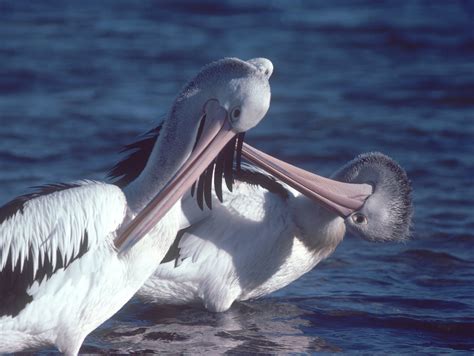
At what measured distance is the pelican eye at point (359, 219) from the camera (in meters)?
6.18

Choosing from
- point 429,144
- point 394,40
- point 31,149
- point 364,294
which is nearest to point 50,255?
point 364,294

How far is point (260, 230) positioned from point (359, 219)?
600mm

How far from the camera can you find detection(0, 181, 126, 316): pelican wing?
498 cm

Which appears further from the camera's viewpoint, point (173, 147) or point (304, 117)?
point (304, 117)

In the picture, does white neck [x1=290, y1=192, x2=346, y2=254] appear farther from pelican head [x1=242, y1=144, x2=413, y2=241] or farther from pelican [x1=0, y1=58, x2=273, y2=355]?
pelican [x1=0, y1=58, x2=273, y2=355]

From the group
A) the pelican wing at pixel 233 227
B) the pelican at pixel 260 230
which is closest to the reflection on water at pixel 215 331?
the pelican at pixel 260 230

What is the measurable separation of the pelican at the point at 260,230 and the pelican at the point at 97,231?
3.32 ft

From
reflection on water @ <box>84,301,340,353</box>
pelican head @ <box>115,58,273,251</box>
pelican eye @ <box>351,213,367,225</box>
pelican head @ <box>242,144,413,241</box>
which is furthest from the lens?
pelican eye @ <box>351,213,367,225</box>

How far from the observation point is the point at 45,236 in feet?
16.4

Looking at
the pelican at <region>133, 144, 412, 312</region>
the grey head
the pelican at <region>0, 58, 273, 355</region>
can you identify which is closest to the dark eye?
the pelican at <region>0, 58, 273, 355</region>

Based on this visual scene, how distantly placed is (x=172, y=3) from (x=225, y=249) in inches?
345

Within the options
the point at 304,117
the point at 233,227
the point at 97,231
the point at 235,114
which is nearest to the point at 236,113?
the point at 235,114

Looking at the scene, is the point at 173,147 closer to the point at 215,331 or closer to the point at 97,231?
the point at 97,231

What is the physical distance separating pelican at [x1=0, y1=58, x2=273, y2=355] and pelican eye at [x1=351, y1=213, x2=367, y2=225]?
1.36m
